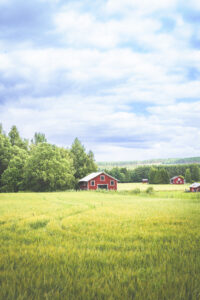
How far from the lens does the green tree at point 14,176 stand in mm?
58094

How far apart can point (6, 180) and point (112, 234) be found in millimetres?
56993

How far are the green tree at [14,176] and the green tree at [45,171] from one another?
3084 mm

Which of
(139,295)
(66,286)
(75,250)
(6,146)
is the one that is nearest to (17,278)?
(66,286)

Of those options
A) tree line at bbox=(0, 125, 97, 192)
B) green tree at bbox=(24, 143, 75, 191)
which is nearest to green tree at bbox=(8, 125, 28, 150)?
tree line at bbox=(0, 125, 97, 192)

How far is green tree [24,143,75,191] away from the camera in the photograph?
5603 cm

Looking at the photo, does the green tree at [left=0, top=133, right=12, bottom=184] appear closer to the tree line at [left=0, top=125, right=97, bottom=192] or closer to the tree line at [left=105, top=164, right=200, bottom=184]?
the tree line at [left=0, top=125, right=97, bottom=192]

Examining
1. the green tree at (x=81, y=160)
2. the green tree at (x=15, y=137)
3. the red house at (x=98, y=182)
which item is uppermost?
the green tree at (x=15, y=137)

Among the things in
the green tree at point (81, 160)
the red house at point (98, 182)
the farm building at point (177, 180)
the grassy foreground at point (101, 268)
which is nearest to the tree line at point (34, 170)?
the red house at point (98, 182)

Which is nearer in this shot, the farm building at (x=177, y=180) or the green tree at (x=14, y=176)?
the green tree at (x=14, y=176)

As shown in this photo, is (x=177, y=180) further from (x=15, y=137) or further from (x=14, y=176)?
(x=14, y=176)

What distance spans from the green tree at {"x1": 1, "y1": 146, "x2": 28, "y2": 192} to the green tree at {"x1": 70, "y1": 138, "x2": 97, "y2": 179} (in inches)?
826

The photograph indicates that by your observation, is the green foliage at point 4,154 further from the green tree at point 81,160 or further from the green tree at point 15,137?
the green tree at point 81,160

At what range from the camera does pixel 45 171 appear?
56281 mm

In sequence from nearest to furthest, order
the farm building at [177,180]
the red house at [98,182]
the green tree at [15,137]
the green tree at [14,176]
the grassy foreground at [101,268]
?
the grassy foreground at [101,268], the green tree at [14,176], the red house at [98,182], the green tree at [15,137], the farm building at [177,180]
